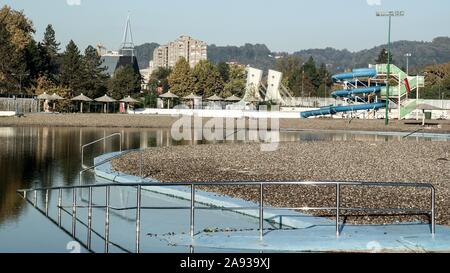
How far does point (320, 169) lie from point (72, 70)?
62.3m

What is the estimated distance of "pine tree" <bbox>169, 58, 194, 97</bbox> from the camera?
94562 millimetres

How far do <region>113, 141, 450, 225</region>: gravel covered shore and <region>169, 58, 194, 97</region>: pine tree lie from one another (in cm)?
6298

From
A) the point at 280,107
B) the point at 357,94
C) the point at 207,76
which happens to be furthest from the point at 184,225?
the point at 207,76

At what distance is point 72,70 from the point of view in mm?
79250

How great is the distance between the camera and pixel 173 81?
96.4 metres

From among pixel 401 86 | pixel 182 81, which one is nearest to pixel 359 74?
pixel 401 86

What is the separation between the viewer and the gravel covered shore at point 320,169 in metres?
14.5

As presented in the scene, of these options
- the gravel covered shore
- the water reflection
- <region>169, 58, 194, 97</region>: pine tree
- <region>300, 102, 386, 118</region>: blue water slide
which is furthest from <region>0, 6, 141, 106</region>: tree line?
the gravel covered shore

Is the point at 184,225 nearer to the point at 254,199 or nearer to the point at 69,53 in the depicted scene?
the point at 254,199

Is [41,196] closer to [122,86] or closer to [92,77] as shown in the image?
[122,86]

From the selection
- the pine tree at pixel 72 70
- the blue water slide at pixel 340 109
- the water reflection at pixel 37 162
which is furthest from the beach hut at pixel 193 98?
→ the water reflection at pixel 37 162

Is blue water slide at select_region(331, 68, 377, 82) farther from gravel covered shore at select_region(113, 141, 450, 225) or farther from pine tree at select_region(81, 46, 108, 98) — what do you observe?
gravel covered shore at select_region(113, 141, 450, 225)
